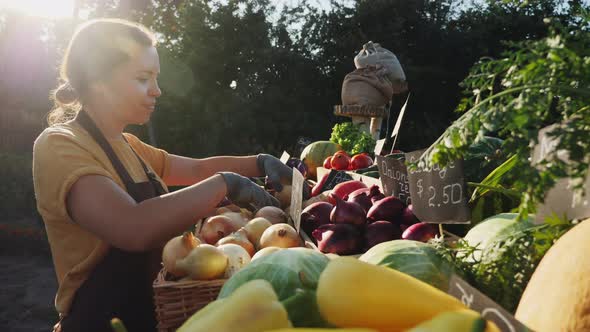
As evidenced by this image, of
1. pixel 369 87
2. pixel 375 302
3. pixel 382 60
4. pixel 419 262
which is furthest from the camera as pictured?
pixel 369 87

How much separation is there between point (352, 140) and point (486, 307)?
161 inches

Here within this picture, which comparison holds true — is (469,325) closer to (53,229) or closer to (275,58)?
(53,229)

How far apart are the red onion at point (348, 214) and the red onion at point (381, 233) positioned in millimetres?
102

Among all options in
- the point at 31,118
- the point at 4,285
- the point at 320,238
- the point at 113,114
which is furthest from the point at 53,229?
the point at 31,118

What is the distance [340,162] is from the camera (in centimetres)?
361

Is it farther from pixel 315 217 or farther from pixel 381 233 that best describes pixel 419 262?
pixel 315 217

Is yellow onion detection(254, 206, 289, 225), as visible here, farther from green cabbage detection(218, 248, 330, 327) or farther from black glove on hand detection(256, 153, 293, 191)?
green cabbage detection(218, 248, 330, 327)

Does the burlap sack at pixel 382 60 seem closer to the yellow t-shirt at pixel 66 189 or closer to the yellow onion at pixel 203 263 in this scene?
the yellow t-shirt at pixel 66 189

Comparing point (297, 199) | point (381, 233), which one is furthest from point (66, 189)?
point (381, 233)

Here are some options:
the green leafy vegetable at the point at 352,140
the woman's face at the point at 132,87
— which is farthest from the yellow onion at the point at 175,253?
the green leafy vegetable at the point at 352,140

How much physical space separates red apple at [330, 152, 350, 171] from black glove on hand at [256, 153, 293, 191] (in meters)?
0.67

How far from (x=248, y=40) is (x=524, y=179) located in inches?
542

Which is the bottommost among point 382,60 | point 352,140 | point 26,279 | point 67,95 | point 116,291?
point 26,279

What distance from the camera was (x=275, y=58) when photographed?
13.4m
